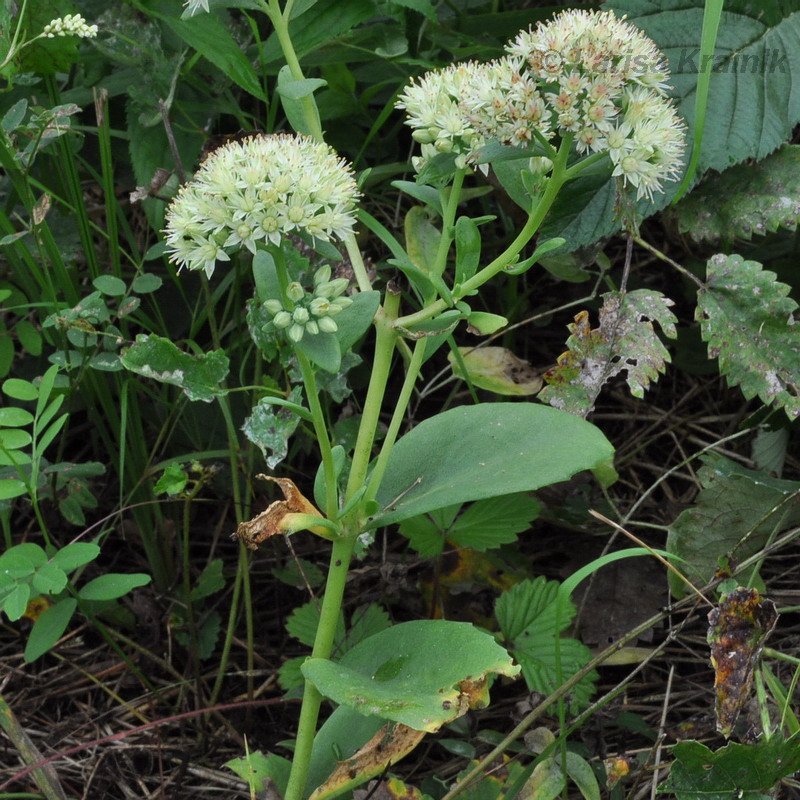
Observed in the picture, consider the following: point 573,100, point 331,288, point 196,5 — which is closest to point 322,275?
point 331,288

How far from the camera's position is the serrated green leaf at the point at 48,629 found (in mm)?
1473

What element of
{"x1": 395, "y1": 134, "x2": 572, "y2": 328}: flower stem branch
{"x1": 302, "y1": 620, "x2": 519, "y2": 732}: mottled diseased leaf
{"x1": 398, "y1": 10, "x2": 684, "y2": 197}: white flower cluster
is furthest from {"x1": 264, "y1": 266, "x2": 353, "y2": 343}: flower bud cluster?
{"x1": 302, "y1": 620, "x2": 519, "y2": 732}: mottled diseased leaf

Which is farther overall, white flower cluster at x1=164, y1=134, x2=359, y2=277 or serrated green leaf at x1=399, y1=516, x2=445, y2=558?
serrated green leaf at x1=399, y1=516, x2=445, y2=558

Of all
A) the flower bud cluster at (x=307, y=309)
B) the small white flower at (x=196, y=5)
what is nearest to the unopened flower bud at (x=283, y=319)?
the flower bud cluster at (x=307, y=309)

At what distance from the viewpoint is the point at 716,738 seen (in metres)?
1.51

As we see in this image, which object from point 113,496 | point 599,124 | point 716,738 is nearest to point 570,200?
point 599,124

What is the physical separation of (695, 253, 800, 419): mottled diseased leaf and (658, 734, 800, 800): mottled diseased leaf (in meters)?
0.59

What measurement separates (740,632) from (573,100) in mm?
756

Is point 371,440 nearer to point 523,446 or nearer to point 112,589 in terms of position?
point 523,446

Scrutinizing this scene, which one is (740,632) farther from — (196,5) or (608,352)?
(196,5)

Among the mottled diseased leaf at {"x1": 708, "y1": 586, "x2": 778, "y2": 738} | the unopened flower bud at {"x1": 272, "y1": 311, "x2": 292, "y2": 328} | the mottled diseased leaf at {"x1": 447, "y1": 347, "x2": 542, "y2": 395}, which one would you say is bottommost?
the mottled diseased leaf at {"x1": 708, "y1": 586, "x2": 778, "y2": 738}

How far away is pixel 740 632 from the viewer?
4.02ft

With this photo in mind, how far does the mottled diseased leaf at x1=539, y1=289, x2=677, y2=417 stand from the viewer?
5.20ft

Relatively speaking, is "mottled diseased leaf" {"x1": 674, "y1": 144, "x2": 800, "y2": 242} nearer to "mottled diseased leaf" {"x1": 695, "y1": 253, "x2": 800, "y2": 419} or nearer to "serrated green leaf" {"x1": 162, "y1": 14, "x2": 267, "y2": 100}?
"mottled diseased leaf" {"x1": 695, "y1": 253, "x2": 800, "y2": 419}
